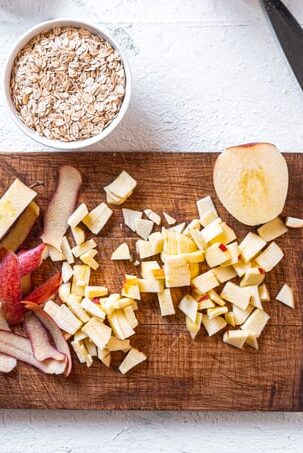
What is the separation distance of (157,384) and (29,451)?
278 millimetres

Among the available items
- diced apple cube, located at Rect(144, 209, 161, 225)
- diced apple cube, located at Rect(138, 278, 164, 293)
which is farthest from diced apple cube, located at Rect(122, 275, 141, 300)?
diced apple cube, located at Rect(144, 209, 161, 225)

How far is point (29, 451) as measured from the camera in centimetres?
128

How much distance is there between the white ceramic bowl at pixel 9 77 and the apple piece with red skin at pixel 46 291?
24 centimetres

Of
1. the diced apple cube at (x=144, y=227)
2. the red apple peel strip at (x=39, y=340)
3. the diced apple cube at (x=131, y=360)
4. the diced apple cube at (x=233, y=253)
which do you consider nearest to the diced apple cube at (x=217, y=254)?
the diced apple cube at (x=233, y=253)

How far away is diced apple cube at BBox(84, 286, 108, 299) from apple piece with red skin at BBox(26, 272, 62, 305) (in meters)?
0.06

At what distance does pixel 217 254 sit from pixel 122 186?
21cm

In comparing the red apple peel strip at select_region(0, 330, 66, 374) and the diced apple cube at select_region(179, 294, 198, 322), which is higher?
the diced apple cube at select_region(179, 294, 198, 322)

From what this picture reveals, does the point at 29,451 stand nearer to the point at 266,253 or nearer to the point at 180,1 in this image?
the point at 266,253

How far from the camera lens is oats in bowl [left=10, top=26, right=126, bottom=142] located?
116 centimetres

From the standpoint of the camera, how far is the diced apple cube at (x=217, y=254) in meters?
1.19

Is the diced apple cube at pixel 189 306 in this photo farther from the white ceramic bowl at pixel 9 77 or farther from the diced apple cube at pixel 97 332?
the white ceramic bowl at pixel 9 77

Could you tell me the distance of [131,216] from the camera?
4.02 ft

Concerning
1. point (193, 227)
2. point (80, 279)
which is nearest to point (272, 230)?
point (193, 227)

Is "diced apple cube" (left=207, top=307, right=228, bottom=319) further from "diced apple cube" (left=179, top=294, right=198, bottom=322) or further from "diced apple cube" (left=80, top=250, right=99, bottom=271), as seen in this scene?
"diced apple cube" (left=80, top=250, right=99, bottom=271)
